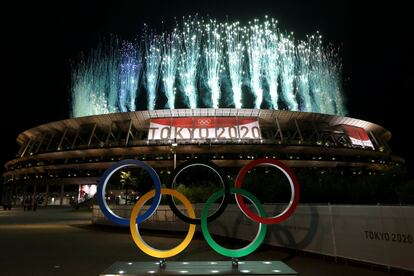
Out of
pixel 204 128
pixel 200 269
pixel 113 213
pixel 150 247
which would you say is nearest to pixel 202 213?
pixel 150 247

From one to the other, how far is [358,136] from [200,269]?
74976 millimetres

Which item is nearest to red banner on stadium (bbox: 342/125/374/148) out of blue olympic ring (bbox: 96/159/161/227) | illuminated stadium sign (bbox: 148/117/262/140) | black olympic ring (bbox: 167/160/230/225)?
illuminated stadium sign (bbox: 148/117/262/140)

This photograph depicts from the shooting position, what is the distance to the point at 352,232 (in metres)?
11.0

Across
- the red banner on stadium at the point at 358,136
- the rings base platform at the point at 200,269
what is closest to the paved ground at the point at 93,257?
the rings base platform at the point at 200,269

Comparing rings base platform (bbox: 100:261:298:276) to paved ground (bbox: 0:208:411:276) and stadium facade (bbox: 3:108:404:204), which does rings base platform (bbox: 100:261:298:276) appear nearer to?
paved ground (bbox: 0:208:411:276)

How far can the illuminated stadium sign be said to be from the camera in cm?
6706

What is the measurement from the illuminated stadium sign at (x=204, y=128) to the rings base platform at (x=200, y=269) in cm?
5739

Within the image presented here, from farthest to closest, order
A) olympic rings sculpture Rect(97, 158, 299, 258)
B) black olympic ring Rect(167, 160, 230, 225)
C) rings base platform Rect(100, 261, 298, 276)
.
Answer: black olympic ring Rect(167, 160, 230, 225) → olympic rings sculpture Rect(97, 158, 299, 258) → rings base platform Rect(100, 261, 298, 276)

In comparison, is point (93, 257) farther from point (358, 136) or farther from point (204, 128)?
point (358, 136)

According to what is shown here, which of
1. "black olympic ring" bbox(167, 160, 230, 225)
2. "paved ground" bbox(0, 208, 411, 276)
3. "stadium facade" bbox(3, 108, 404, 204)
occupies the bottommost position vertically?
"paved ground" bbox(0, 208, 411, 276)

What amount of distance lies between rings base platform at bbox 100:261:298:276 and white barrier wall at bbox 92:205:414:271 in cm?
294

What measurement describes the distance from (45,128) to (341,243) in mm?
82027

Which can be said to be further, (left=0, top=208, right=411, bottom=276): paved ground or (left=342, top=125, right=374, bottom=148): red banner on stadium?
(left=342, top=125, right=374, bottom=148): red banner on stadium

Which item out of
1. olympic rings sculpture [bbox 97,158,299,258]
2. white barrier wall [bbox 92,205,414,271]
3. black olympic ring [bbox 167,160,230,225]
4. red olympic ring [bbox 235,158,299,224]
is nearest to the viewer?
white barrier wall [bbox 92,205,414,271]
